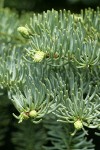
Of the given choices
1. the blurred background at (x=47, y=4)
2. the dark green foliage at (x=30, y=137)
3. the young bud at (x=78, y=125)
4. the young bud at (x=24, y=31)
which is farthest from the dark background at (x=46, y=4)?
the young bud at (x=78, y=125)

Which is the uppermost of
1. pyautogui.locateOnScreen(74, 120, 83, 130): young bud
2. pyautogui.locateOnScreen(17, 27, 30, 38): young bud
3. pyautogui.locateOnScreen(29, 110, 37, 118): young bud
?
pyautogui.locateOnScreen(17, 27, 30, 38): young bud

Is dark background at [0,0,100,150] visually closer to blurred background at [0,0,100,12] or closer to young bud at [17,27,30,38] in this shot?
blurred background at [0,0,100,12]

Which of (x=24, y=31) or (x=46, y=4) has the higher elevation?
(x=46, y=4)

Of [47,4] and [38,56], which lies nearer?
[38,56]

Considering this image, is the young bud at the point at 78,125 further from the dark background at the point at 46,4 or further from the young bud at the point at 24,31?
the dark background at the point at 46,4

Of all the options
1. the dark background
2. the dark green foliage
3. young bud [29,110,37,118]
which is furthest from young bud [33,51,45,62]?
the dark background

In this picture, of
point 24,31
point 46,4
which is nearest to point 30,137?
point 24,31

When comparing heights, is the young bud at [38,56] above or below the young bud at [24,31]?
below

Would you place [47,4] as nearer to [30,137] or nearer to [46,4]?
[46,4]

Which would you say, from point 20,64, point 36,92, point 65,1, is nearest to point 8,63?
point 20,64
